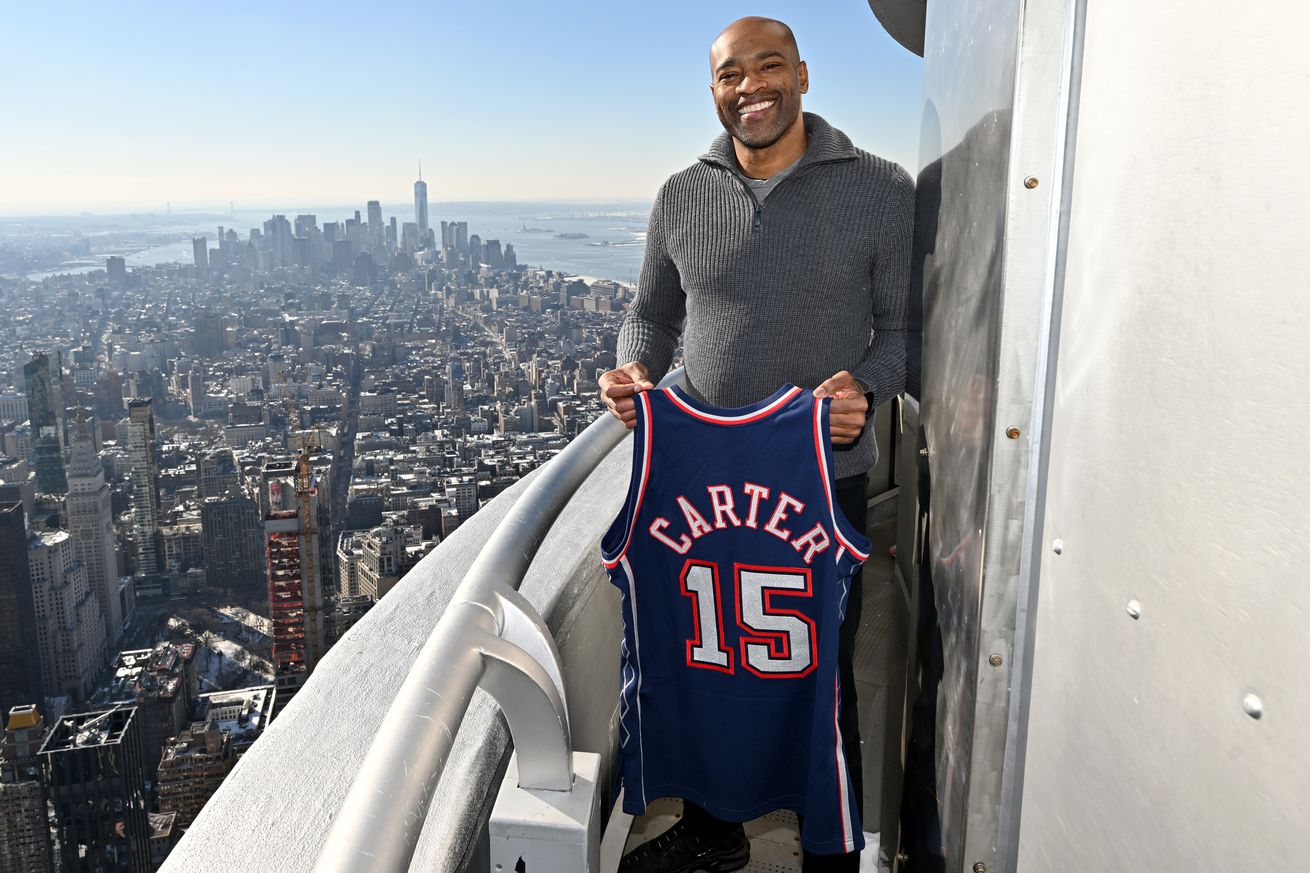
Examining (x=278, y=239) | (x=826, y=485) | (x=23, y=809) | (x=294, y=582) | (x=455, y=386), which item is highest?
(x=278, y=239)

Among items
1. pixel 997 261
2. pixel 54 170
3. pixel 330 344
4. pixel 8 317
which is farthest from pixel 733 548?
pixel 54 170

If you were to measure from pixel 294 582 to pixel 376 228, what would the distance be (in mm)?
28950

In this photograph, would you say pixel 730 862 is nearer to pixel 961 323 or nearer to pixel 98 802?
pixel 961 323

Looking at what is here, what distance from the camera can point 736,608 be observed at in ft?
4.68

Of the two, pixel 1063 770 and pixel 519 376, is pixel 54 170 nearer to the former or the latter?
pixel 519 376

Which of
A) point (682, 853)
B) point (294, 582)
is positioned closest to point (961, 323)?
point (682, 853)

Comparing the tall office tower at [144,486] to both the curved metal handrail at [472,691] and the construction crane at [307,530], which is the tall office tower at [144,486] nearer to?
the construction crane at [307,530]

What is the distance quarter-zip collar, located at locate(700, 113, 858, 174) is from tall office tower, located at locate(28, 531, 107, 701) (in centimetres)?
1115

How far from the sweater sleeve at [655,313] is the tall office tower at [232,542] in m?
12.5

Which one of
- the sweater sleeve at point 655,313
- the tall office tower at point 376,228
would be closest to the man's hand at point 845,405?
the sweater sleeve at point 655,313

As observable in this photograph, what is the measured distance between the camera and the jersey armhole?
1394mm

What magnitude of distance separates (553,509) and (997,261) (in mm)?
626

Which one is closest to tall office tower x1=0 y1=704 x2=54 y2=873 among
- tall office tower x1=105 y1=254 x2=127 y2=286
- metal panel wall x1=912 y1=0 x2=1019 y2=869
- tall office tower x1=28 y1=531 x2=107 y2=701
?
tall office tower x1=28 y1=531 x2=107 y2=701

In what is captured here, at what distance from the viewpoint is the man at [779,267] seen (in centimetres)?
151
